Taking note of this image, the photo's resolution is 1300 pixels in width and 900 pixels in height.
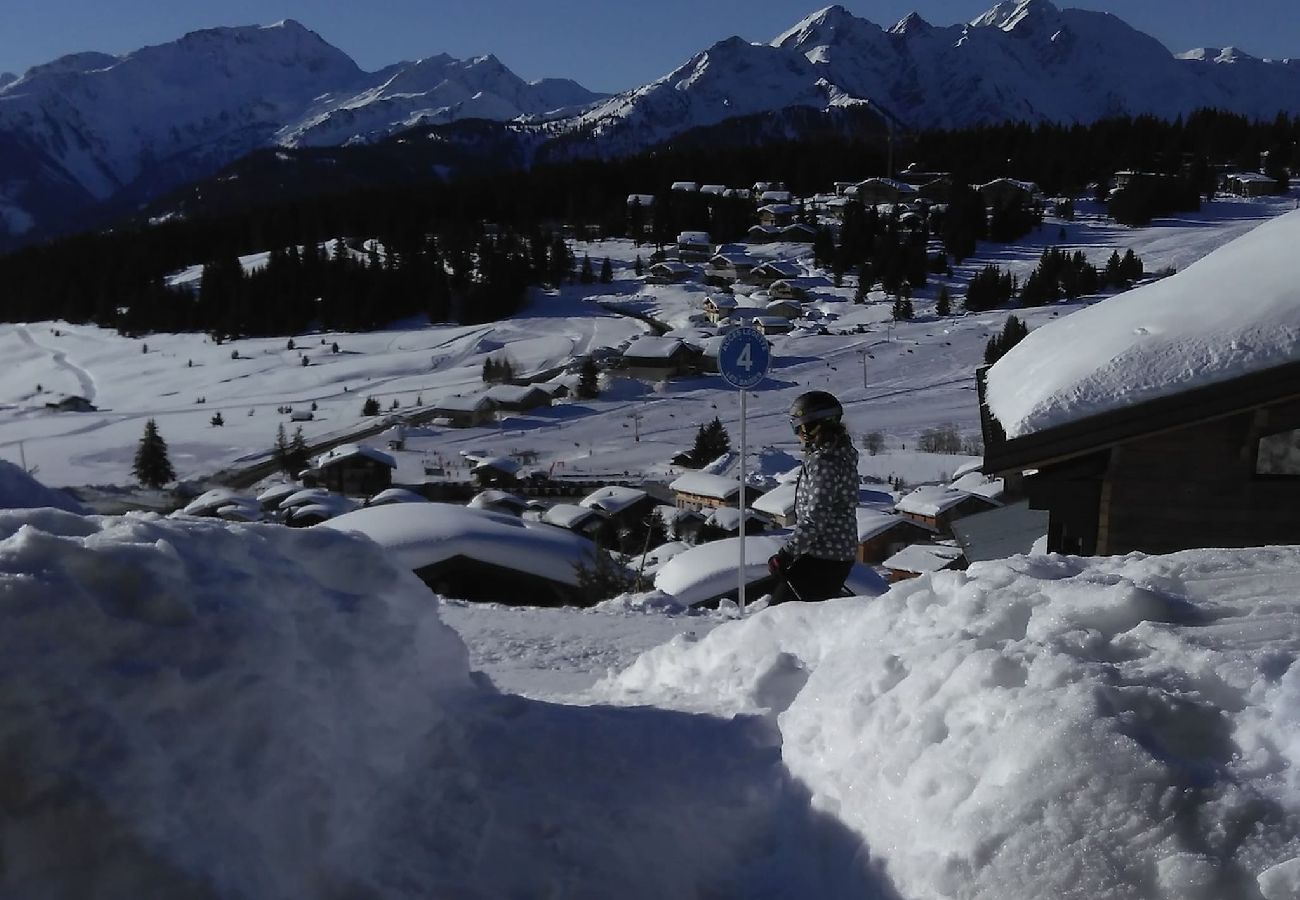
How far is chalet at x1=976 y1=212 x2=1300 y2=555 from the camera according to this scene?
5.05 meters

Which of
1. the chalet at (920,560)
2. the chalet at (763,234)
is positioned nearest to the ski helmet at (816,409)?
the chalet at (920,560)

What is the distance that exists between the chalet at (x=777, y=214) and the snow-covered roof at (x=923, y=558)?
63888 mm

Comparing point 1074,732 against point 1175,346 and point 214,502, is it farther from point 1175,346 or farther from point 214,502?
point 214,502

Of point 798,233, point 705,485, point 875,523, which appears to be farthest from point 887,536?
point 798,233

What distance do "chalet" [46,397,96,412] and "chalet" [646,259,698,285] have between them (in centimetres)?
3673

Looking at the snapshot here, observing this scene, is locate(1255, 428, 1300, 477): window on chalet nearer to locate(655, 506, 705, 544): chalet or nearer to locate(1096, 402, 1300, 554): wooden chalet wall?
locate(1096, 402, 1300, 554): wooden chalet wall

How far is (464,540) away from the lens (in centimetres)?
1088

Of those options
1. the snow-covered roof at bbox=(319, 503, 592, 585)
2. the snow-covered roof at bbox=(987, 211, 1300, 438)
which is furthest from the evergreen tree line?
the snow-covered roof at bbox=(987, 211, 1300, 438)

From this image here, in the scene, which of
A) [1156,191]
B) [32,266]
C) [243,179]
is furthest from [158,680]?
[243,179]

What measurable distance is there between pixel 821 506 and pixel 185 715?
313 centimetres

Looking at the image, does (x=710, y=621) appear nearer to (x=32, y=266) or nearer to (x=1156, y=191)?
(x=1156, y=191)

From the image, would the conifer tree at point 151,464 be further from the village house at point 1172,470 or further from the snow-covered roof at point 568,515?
the village house at point 1172,470

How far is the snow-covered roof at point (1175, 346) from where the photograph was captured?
5004 millimetres

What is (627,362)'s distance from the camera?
1909 inches
